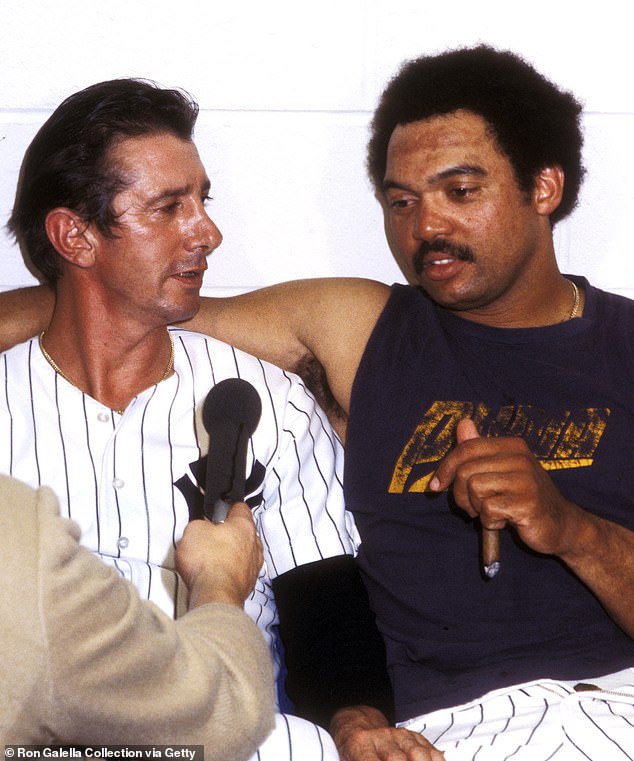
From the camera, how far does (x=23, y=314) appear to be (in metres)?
1.78

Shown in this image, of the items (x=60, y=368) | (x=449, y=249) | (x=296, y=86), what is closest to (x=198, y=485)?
(x=60, y=368)

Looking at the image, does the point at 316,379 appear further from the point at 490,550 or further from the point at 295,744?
the point at 295,744

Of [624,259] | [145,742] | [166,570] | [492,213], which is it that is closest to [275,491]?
[166,570]

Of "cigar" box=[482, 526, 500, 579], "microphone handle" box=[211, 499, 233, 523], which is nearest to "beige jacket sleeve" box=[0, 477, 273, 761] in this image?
"microphone handle" box=[211, 499, 233, 523]

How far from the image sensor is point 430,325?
5.82ft

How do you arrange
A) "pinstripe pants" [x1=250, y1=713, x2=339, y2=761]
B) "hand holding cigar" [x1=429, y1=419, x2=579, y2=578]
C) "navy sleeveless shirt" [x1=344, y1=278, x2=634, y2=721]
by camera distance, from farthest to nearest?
"navy sleeveless shirt" [x1=344, y1=278, x2=634, y2=721] → "hand holding cigar" [x1=429, y1=419, x2=579, y2=578] → "pinstripe pants" [x1=250, y1=713, x2=339, y2=761]

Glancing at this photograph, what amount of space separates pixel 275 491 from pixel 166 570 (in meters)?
0.23

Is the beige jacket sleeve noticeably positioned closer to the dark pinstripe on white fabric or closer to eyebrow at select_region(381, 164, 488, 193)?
the dark pinstripe on white fabric

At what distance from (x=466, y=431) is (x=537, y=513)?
17cm

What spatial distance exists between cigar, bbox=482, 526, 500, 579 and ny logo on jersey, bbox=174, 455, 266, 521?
412 mm

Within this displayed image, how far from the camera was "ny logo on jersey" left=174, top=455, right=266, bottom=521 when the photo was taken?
1579 mm

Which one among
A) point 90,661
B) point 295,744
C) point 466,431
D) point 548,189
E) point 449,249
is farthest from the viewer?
point 548,189

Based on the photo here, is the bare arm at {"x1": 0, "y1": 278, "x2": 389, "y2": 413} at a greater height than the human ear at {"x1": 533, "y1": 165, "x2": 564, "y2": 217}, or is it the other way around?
the human ear at {"x1": 533, "y1": 165, "x2": 564, "y2": 217}

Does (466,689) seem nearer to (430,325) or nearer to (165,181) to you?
(430,325)
